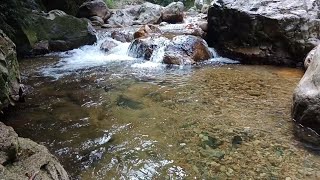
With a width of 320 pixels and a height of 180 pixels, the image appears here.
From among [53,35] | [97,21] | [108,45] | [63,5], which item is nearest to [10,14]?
[53,35]

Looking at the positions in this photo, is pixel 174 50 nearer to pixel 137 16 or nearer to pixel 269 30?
pixel 269 30

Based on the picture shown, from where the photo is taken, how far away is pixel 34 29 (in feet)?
28.2

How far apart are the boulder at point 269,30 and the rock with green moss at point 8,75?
5.08m

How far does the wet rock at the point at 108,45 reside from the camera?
29.9 feet

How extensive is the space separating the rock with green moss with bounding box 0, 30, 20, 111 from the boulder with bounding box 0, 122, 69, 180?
161 cm

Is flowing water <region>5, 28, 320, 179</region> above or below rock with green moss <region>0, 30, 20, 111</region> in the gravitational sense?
A: below

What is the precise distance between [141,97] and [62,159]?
2.06 metres

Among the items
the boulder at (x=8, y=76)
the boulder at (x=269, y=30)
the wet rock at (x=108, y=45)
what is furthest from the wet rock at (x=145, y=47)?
the boulder at (x=8, y=76)

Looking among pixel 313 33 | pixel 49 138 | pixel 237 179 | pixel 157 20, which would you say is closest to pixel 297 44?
pixel 313 33

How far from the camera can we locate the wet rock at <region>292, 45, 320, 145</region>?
3678mm

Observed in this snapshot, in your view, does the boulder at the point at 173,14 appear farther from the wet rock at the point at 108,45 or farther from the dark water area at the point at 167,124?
the dark water area at the point at 167,124

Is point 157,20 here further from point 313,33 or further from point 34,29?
point 313,33

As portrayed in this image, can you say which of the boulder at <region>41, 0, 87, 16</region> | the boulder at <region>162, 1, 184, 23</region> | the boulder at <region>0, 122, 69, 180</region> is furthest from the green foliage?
the boulder at <region>162, 1, 184, 23</region>

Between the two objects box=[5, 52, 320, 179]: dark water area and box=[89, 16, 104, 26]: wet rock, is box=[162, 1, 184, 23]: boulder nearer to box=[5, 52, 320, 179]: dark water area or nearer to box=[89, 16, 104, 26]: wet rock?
box=[89, 16, 104, 26]: wet rock
